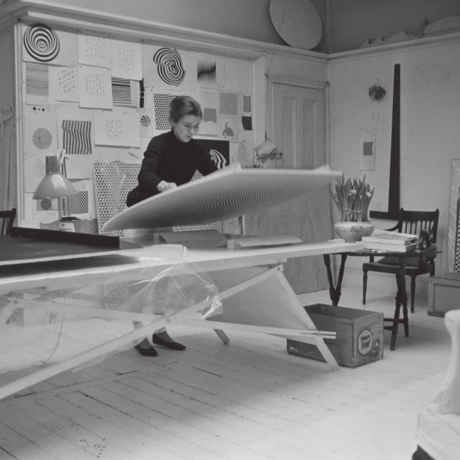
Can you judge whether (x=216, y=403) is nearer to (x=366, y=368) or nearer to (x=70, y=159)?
(x=366, y=368)

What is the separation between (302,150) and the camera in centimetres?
668

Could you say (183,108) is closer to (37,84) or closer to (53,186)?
(53,186)

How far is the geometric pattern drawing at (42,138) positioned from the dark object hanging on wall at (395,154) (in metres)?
3.30

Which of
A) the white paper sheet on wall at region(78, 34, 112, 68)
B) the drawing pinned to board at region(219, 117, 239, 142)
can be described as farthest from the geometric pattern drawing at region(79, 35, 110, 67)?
the drawing pinned to board at region(219, 117, 239, 142)

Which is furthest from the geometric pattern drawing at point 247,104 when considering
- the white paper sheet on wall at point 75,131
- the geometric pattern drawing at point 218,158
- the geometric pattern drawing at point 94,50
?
the white paper sheet on wall at point 75,131

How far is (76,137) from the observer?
193 inches

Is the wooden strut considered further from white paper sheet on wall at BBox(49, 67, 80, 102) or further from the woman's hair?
white paper sheet on wall at BBox(49, 67, 80, 102)

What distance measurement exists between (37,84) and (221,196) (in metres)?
2.57

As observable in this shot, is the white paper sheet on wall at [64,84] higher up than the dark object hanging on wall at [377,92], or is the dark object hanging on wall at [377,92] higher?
the dark object hanging on wall at [377,92]

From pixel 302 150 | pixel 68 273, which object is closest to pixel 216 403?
pixel 68 273

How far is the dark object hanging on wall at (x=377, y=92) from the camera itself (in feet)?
20.8

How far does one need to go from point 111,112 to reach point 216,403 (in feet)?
9.28

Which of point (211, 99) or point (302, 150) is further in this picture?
point (302, 150)

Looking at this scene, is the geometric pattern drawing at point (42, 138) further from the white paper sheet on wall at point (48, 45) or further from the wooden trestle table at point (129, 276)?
the wooden trestle table at point (129, 276)
